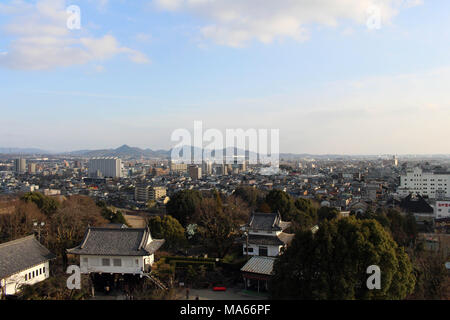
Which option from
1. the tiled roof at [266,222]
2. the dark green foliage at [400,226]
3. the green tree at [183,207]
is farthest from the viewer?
the green tree at [183,207]

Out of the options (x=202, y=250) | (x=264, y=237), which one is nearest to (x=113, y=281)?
(x=202, y=250)

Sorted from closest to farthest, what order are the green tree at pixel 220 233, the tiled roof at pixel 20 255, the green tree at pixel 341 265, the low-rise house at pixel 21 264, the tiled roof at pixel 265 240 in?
the green tree at pixel 341 265
the low-rise house at pixel 21 264
the tiled roof at pixel 20 255
the tiled roof at pixel 265 240
the green tree at pixel 220 233

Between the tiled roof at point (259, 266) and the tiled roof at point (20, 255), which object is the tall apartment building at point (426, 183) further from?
the tiled roof at point (20, 255)

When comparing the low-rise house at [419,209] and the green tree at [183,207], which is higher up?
the green tree at [183,207]

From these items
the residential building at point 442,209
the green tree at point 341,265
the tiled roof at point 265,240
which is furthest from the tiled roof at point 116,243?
the residential building at point 442,209

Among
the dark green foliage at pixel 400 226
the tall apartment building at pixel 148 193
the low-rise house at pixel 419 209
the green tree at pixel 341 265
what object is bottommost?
the tall apartment building at pixel 148 193

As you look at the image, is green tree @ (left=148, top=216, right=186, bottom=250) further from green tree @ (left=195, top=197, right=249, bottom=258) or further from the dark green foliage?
the dark green foliage

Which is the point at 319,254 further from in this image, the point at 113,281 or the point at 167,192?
the point at 167,192

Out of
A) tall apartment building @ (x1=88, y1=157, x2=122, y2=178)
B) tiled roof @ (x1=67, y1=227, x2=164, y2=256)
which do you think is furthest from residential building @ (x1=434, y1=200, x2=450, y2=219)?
tall apartment building @ (x1=88, y1=157, x2=122, y2=178)
